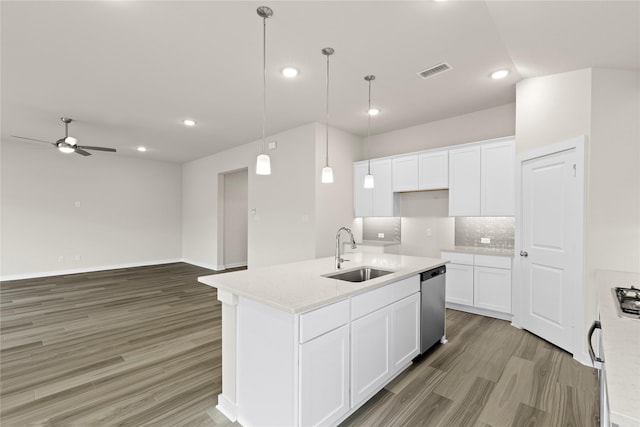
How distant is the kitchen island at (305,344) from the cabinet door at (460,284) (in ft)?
6.81

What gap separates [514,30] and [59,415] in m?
4.47

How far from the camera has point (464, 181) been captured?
13.9ft

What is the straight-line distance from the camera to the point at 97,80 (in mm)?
3379

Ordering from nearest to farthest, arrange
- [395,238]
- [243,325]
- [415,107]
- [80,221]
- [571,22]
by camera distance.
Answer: [243,325] < [571,22] < [415,107] < [395,238] < [80,221]

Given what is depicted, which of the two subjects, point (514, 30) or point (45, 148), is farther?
point (45, 148)

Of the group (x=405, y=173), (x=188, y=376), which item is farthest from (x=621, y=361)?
(x=405, y=173)

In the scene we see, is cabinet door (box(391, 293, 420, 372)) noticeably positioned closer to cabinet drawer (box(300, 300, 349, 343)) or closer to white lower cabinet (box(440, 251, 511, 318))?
cabinet drawer (box(300, 300, 349, 343))

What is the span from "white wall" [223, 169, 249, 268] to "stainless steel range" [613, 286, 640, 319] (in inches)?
270

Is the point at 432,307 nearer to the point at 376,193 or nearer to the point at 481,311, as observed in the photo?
the point at 481,311

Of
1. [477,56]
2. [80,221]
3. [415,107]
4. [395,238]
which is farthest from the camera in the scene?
[80,221]

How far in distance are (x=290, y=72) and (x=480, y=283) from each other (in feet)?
11.6

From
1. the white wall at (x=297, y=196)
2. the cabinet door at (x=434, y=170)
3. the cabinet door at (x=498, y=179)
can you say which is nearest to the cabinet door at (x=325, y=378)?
the white wall at (x=297, y=196)

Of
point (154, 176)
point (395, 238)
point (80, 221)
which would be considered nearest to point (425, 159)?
point (395, 238)

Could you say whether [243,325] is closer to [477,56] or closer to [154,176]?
[477,56]
